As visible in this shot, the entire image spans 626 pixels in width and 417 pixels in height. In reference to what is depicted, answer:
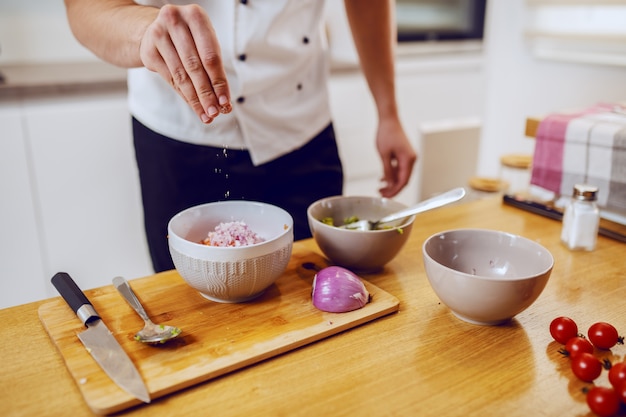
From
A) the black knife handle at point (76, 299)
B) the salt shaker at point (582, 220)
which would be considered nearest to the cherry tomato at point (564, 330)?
the salt shaker at point (582, 220)

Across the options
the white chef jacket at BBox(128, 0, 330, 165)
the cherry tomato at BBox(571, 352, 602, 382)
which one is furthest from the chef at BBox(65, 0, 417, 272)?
the cherry tomato at BBox(571, 352, 602, 382)

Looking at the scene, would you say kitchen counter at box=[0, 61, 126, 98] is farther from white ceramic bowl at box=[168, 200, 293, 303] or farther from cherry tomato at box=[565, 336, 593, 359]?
cherry tomato at box=[565, 336, 593, 359]

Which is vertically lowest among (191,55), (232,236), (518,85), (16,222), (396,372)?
(16,222)

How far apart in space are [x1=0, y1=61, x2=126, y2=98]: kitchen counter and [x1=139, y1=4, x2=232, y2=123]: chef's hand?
100 centimetres

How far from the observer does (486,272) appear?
0.78 meters

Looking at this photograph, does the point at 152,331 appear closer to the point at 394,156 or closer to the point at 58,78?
the point at 394,156

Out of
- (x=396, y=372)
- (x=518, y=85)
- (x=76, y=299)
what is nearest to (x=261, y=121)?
(x=76, y=299)

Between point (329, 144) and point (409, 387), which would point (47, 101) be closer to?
point (329, 144)

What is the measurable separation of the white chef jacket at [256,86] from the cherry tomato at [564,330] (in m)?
0.68

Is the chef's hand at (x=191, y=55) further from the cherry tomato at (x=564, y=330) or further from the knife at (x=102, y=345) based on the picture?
the cherry tomato at (x=564, y=330)

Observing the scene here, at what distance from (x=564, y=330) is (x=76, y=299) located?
0.60m

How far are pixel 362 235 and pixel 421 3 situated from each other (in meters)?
1.83

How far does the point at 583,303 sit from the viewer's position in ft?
2.51

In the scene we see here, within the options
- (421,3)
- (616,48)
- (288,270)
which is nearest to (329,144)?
(288,270)
